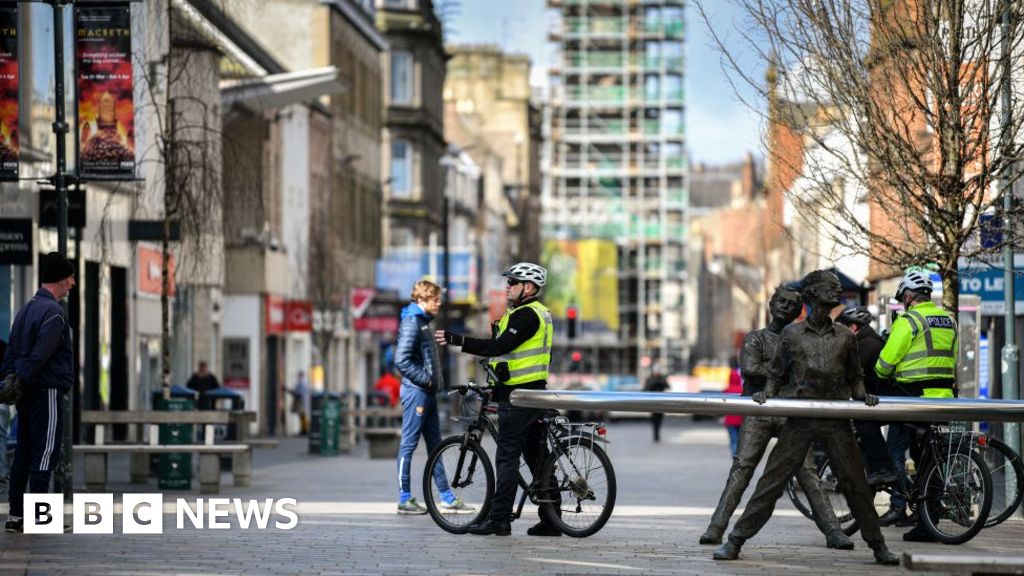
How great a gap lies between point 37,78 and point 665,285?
5357 inches

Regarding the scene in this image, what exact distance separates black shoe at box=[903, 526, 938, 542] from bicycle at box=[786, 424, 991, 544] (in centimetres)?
7

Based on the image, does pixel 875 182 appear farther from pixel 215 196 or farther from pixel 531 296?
pixel 215 196

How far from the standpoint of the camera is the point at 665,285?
165 m

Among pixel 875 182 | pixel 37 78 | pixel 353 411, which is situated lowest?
pixel 353 411

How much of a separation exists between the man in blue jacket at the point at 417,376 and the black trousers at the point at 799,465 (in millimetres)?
5081

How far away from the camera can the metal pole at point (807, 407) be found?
1395 centimetres

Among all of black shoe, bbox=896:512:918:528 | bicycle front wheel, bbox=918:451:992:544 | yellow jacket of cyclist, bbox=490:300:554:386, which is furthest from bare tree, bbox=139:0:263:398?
bicycle front wheel, bbox=918:451:992:544

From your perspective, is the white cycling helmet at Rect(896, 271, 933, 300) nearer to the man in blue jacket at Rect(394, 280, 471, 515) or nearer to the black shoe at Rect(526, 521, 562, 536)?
the black shoe at Rect(526, 521, 562, 536)

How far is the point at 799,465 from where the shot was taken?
14211mm

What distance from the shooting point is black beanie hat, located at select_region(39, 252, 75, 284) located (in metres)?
15.7

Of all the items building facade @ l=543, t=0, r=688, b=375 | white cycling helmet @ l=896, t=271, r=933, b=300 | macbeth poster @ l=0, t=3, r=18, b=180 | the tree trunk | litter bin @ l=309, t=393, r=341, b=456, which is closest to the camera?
white cycling helmet @ l=896, t=271, r=933, b=300

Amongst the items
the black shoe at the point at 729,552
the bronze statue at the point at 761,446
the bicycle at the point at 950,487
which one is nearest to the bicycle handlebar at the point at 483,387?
the bronze statue at the point at 761,446

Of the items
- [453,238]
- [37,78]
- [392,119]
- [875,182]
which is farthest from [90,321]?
[453,238]

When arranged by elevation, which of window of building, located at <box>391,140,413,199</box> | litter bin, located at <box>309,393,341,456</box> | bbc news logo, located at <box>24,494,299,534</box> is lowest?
litter bin, located at <box>309,393,341,456</box>
